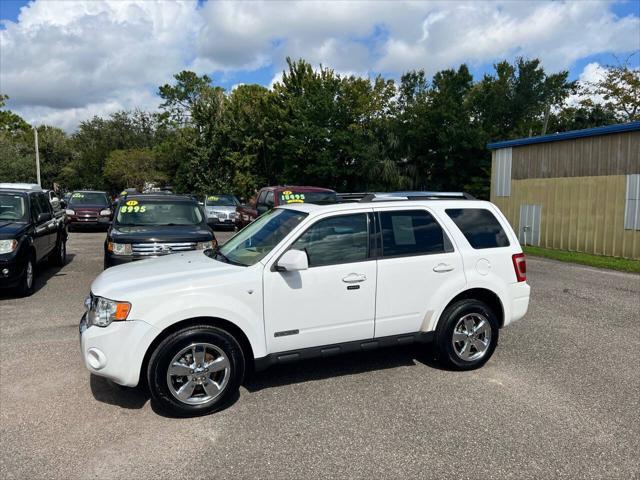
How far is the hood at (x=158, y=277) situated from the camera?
4.05 metres

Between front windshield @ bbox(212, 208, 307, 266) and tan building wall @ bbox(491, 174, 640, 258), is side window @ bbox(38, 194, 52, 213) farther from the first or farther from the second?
tan building wall @ bbox(491, 174, 640, 258)

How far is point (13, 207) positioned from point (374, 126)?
86.4 feet

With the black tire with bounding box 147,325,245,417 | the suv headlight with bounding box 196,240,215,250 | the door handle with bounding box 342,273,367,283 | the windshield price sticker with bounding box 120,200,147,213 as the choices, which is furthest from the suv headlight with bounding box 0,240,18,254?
the door handle with bounding box 342,273,367,283

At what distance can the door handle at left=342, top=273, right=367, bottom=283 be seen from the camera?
4.54 metres

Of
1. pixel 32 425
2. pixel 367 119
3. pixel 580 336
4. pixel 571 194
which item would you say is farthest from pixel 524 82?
pixel 32 425

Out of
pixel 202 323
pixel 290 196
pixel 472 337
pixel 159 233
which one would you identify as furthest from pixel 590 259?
pixel 202 323

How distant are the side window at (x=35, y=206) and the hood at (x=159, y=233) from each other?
6.47 ft

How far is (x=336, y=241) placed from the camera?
4.66m

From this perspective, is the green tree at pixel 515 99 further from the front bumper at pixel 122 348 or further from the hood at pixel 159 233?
the front bumper at pixel 122 348

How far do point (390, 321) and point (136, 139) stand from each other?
69425 mm

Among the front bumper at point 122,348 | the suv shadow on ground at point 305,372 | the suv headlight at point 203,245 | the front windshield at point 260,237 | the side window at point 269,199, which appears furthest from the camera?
the side window at point 269,199

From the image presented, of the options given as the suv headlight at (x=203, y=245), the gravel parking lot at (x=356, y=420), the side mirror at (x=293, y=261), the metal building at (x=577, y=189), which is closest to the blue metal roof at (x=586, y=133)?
the metal building at (x=577, y=189)

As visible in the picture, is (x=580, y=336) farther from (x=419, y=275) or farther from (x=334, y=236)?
(x=334, y=236)

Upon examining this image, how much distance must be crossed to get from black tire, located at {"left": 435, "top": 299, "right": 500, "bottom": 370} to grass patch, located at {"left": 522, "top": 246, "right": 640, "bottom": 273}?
9.33 m
